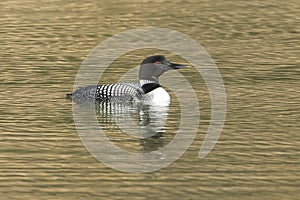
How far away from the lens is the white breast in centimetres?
1668

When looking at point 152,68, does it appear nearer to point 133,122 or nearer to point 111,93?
point 111,93

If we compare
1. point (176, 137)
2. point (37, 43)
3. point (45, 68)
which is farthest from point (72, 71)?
point (176, 137)

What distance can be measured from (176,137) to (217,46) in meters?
8.47

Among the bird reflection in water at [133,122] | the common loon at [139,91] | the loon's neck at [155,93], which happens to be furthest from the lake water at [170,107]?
the common loon at [139,91]

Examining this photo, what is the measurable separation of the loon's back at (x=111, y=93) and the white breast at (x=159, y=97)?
0.45 feet

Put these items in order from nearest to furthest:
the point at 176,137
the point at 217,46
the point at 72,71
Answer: the point at 176,137
the point at 72,71
the point at 217,46

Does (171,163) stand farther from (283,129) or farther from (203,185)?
(283,129)

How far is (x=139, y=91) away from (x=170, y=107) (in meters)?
0.82

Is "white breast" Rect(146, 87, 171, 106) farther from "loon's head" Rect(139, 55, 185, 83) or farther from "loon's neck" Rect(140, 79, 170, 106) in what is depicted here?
"loon's head" Rect(139, 55, 185, 83)

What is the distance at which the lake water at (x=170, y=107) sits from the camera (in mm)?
11581

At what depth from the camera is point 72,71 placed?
1964cm

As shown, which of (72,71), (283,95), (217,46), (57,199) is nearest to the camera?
(57,199)

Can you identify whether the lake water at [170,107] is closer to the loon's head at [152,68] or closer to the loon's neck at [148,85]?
the loon's neck at [148,85]

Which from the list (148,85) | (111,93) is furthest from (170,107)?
(111,93)
